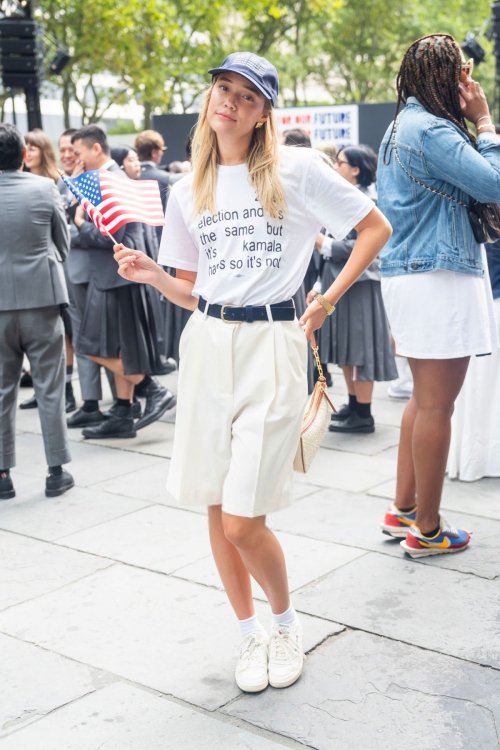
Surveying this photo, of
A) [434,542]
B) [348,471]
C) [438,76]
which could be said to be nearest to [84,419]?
[348,471]

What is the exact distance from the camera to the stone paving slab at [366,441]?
6207 mm

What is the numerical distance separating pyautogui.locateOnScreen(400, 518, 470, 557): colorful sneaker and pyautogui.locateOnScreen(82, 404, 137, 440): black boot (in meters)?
3.08

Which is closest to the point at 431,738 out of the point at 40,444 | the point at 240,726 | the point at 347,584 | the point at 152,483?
the point at 240,726

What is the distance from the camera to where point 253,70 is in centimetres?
282

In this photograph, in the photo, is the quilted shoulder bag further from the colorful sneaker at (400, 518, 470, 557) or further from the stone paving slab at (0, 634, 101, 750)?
the colorful sneaker at (400, 518, 470, 557)

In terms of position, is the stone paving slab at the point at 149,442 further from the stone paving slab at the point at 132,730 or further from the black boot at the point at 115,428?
the stone paving slab at the point at 132,730

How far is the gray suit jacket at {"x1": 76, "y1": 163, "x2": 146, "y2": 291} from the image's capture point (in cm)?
659

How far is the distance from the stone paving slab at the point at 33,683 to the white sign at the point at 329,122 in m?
10.5

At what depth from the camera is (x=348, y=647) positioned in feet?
10.9

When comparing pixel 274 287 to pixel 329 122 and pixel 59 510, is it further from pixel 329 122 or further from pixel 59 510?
pixel 329 122

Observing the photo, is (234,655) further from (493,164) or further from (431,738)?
(493,164)

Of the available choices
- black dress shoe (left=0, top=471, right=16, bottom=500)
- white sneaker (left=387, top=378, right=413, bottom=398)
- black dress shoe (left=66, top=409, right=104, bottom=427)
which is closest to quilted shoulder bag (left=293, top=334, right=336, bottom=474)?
black dress shoe (left=0, top=471, right=16, bottom=500)

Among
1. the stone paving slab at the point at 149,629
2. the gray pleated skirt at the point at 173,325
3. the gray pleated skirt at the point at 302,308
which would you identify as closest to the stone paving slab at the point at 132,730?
the stone paving slab at the point at 149,629

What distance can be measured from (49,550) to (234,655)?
1498 millimetres
